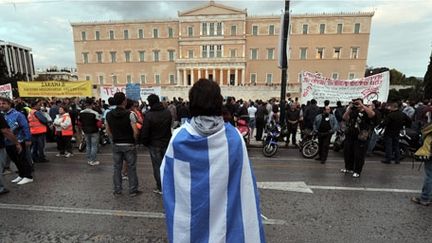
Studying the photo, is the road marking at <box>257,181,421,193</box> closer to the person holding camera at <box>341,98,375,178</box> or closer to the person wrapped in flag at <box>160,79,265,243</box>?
the person holding camera at <box>341,98,375,178</box>

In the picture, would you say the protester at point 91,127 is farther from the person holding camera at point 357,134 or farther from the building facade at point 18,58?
the building facade at point 18,58

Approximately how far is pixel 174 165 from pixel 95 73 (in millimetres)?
63943

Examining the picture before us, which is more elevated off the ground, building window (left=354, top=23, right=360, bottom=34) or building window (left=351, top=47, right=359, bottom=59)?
building window (left=354, top=23, right=360, bottom=34)

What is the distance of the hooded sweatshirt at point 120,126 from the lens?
15.4 feet

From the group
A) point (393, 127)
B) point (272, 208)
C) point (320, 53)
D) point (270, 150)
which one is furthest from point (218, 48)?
point (272, 208)

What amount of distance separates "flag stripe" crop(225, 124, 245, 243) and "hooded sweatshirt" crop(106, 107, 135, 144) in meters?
3.52

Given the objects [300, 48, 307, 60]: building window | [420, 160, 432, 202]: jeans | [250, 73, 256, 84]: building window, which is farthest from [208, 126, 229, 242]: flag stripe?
[300, 48, 307, 60]: building window

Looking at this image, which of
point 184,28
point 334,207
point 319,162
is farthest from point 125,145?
point 184,28

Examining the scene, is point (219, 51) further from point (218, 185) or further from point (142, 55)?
point (218, 185)

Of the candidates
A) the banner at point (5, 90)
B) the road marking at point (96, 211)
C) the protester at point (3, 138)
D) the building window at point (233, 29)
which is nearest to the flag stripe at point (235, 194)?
the road marking at point (96, 211)

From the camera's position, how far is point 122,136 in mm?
4730

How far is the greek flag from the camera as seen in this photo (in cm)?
161

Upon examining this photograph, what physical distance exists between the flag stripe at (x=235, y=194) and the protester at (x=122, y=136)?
11.6ft

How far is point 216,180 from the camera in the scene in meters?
1.63
